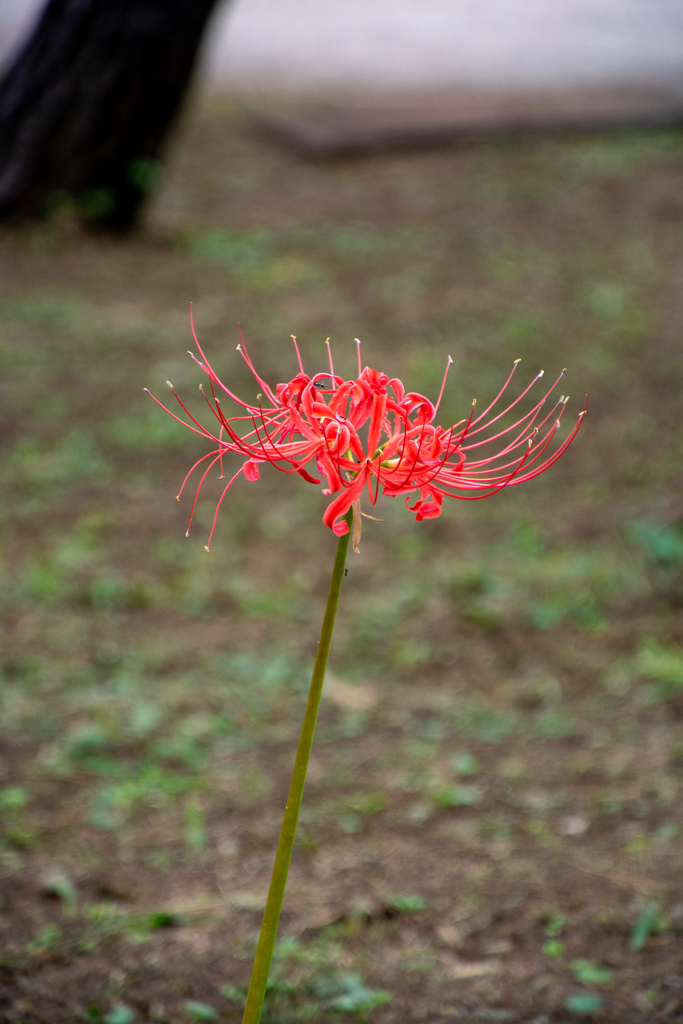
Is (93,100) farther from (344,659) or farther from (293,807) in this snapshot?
(293,807)

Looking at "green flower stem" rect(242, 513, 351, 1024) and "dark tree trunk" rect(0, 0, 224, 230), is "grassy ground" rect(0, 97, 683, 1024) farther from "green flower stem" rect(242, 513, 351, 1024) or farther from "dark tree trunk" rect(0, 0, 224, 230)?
"green flower stem" rect(242, 513, 351, 1024)

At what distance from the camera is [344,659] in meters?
3.57

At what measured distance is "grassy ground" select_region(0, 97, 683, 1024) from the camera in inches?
87.5

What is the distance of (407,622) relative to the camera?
148 inches

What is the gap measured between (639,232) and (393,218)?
176 centimetres

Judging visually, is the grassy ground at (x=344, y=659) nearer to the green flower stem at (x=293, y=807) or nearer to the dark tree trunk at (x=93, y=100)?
the dark tree trunk at (x=93, y=100)

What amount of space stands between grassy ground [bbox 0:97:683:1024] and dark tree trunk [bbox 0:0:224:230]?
321 mm

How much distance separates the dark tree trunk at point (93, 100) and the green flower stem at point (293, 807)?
5657mm

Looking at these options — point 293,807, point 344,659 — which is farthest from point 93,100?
point 293,807

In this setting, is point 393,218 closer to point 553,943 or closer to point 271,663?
point 271,663

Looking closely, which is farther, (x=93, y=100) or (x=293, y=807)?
(x=93, y=100)

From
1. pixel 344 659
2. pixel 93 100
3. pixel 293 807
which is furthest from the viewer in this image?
pixel 93 100

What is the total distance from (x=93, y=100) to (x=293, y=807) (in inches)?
232

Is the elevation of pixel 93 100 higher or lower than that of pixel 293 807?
higher
